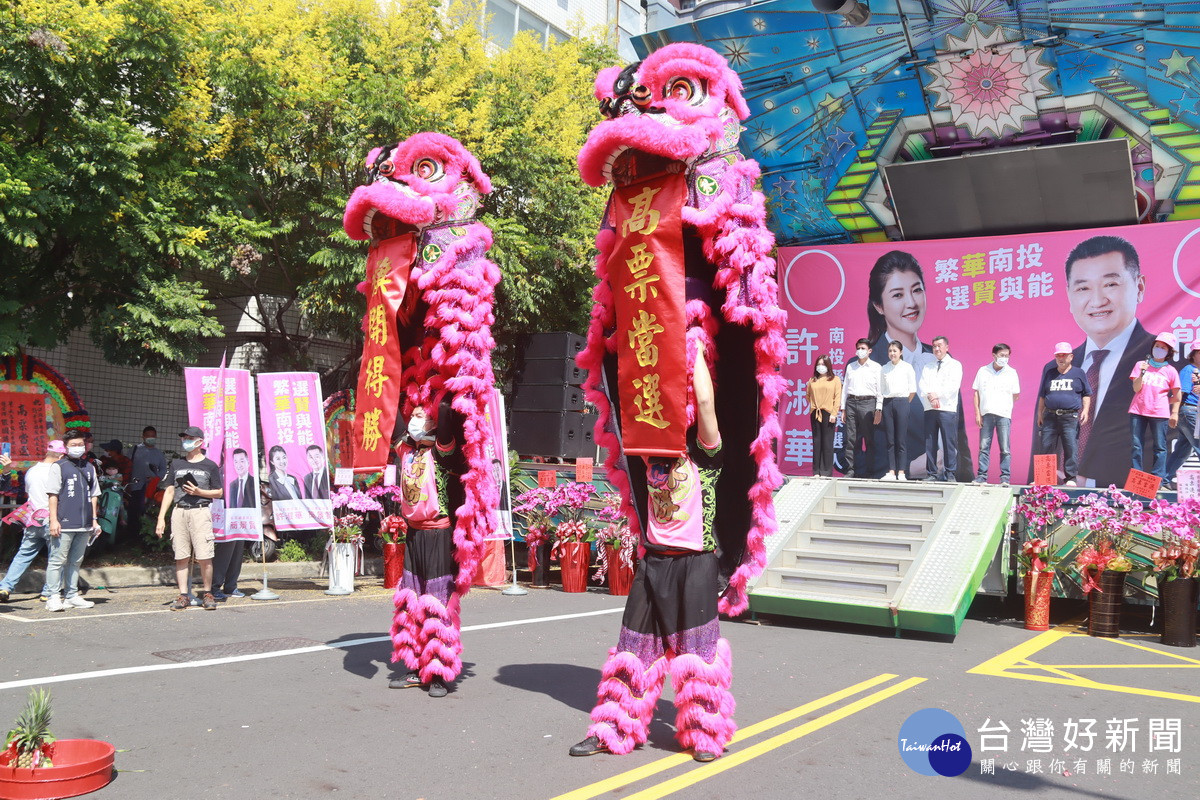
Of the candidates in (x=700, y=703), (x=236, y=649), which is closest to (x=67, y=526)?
(x=236, y=649)

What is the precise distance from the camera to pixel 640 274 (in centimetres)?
441

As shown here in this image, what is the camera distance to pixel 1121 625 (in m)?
9.34

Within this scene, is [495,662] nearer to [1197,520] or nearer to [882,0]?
[1197,520]

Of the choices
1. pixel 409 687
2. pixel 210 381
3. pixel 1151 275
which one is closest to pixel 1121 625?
pixel 1151 275

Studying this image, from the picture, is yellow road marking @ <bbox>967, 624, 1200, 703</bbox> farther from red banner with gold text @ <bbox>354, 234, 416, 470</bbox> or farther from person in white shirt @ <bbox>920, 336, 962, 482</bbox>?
person in white shirt @ <bbox>920, 336, 962, 482</bbox>

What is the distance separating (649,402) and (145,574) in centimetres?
856

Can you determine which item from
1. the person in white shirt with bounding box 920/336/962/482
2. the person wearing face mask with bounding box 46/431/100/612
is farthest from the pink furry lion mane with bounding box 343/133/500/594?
the person in white shirt with bounding box 920/336/962/482

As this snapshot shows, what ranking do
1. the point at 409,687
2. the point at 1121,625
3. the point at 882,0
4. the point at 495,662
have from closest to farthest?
the point at 409,687
the point at 495,662
the point at 1121,625
the point at 882,0

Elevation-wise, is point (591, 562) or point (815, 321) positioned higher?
point (815, 321)

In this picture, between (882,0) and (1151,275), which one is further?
(1151,275)

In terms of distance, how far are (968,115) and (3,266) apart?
10753 millimetres

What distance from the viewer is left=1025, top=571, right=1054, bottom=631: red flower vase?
8.94 meters

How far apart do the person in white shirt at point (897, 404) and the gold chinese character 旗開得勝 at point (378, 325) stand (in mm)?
9040

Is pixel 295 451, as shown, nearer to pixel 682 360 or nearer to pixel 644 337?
pixel 644 337
